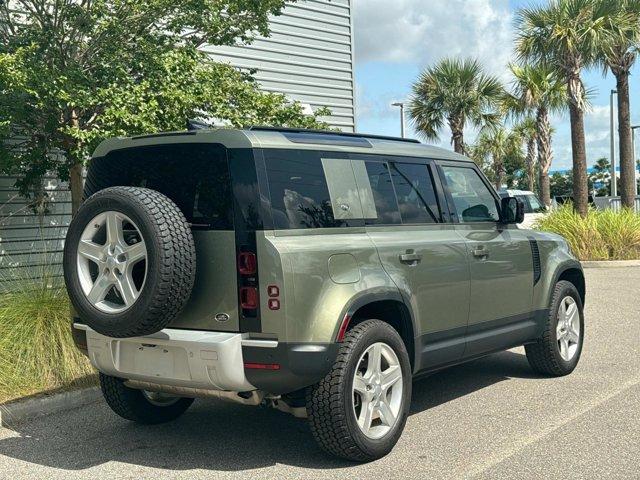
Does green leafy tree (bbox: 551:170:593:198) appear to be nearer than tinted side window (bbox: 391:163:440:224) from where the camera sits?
No

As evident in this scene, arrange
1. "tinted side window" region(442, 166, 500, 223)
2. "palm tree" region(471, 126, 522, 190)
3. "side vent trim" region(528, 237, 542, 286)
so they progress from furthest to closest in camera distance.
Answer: "palm tree" region(471, 126, 522, 190) < "side vent trim" region(528, 237, 542, 286) < "tinted side window" region(442, 166, 500, 223)

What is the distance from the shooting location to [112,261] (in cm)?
434

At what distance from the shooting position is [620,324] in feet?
30.3

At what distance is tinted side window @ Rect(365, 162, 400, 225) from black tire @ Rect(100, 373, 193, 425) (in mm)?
2081

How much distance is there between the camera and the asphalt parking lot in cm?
447

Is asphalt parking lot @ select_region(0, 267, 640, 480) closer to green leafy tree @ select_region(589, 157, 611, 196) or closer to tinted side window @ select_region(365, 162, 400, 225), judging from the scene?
tinted side window @ select_region(365, 162, 400, 225)

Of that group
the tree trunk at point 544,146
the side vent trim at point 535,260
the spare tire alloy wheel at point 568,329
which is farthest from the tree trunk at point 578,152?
the side vent trim at point 535,260

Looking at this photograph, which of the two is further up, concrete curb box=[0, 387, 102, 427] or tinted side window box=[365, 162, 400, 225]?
tinted side window box=[365, 162, 400, 225]

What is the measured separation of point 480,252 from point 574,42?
15244mm

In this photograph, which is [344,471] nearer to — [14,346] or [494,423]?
[494,423]

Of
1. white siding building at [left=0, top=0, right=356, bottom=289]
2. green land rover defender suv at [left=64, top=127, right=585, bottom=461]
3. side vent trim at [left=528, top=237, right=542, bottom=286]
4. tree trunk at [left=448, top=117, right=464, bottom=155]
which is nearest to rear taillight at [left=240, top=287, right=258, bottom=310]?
green land rover defender suv at [left=64, top=127, right=585, bottom=461]

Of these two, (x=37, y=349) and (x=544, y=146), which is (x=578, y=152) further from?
(x=37, y=349)

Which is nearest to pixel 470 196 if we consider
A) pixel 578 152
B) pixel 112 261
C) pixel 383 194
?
pixel 383 194

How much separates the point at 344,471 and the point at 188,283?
4.65ft
